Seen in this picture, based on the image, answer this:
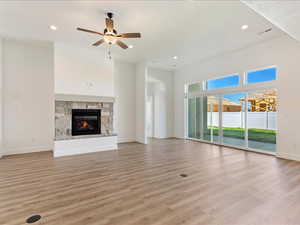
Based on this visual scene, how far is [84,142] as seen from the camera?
17.5ft

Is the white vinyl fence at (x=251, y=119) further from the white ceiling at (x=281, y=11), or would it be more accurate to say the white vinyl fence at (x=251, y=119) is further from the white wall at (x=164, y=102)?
the white ceiling at (x=281, y=11)

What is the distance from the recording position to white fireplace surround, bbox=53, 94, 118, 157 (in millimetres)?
4957

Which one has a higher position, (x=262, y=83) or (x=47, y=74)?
(x=47, y=74)

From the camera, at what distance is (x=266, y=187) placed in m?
2.82

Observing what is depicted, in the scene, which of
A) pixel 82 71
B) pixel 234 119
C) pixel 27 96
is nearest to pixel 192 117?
pixel 234 119

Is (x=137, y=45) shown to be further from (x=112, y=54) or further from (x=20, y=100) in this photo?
(x=20, y=100)

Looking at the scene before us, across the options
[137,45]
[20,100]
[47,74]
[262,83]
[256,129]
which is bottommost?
[256,129]

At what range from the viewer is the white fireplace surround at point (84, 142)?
4.96 meters

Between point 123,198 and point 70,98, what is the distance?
409 centimetres

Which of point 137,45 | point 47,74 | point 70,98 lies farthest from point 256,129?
point 47,74

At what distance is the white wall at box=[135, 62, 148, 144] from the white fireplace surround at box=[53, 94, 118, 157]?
1.51 m

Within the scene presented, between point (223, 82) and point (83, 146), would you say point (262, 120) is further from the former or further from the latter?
point (83, 146)

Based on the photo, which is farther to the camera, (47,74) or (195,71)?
(195,71)

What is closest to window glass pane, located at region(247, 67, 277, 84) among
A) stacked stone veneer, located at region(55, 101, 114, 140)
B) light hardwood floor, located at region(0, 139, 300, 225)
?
light hardwood floor, located at region(0, 139, 300, 225)
